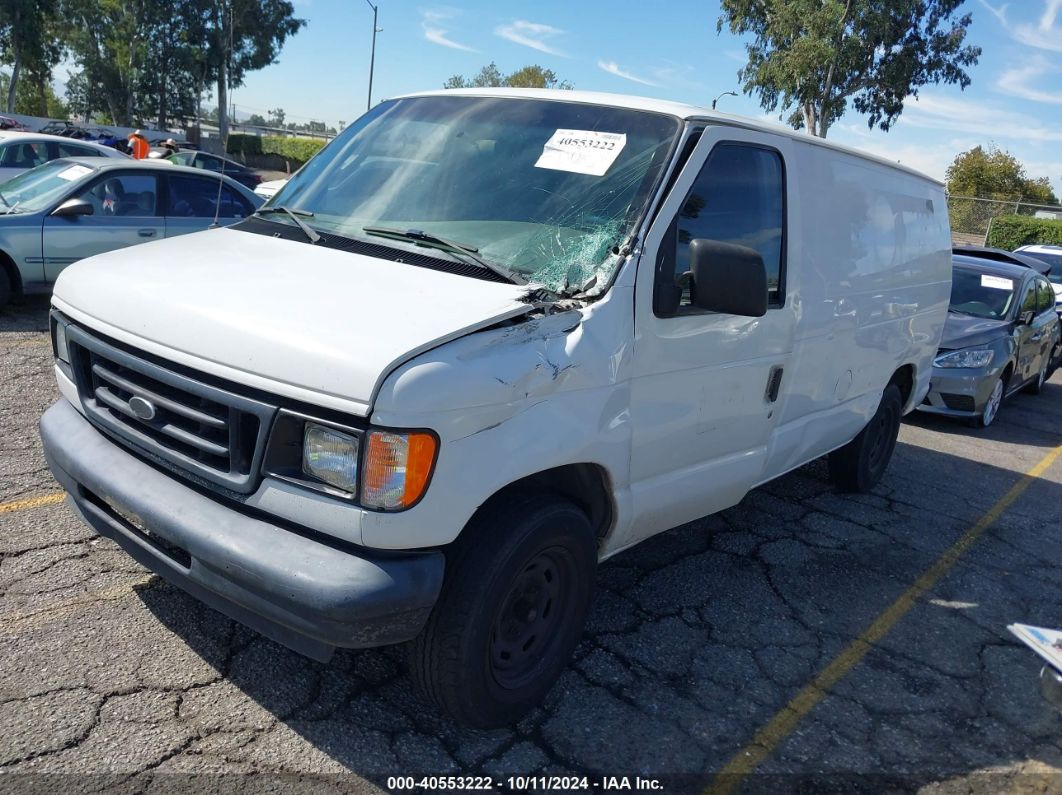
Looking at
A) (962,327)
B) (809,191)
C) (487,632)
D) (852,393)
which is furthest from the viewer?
(962,327)

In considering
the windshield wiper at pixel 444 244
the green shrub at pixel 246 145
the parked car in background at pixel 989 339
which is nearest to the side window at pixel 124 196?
the windshield wiper at pixel 444 244

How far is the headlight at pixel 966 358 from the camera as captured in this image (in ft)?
28.1

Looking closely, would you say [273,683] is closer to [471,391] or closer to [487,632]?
[487,632]

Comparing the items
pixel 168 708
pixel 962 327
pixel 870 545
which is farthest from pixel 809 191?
pixel 962 327

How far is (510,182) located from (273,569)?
1.78 metres

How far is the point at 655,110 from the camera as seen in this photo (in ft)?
11.4

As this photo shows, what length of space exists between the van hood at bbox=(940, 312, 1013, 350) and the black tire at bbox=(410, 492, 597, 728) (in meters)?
6.78

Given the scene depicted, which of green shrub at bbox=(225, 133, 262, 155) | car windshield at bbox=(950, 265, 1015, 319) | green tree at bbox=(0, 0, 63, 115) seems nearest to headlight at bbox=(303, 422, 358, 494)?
car windshield at bbox=(950, 265, 1015, 319)

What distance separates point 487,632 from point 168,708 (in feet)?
3.74

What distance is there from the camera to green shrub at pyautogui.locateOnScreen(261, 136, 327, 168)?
48384 mm

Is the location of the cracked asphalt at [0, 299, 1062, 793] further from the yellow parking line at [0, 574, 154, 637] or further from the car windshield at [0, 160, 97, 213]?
the car windshield at [0, 160, 97, 213]

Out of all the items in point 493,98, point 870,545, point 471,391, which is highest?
point 493,98

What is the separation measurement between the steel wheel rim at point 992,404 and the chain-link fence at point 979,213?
24166 millimetres

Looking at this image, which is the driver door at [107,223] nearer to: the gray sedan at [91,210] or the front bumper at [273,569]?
the gray sedan at [91,210]
